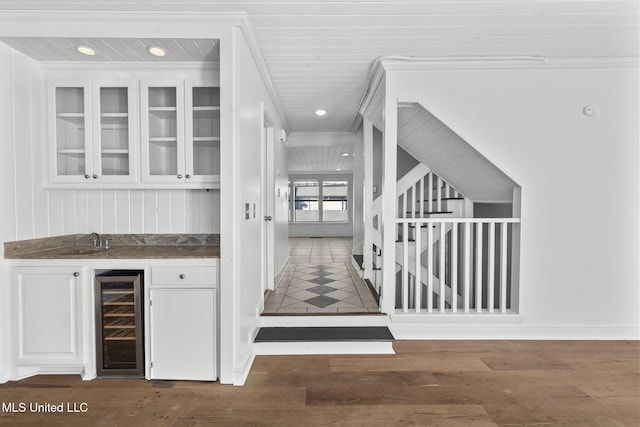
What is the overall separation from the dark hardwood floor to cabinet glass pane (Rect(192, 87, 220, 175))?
1611 mm

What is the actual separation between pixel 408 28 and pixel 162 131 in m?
2.02

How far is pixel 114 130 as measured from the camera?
2533 millimetres

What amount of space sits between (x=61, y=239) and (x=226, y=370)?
5.66 ft

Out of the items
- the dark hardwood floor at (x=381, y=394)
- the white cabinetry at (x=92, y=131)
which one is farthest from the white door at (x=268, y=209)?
the white cabinetry at (x=92, y=131)

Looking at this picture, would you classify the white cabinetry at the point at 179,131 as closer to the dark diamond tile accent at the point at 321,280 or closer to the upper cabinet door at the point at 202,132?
the upper cabinet door at the point at 202,132

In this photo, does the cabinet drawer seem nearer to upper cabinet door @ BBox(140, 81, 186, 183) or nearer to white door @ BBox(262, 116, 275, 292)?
upper cabinet door @ BBox(140, 81, 186, 183)

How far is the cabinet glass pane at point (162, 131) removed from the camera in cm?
246

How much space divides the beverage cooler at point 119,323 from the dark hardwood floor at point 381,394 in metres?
0.10

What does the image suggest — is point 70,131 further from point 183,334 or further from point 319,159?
point 319,159

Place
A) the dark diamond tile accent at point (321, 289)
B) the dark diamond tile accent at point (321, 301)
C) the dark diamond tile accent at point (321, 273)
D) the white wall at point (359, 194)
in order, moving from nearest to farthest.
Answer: the dark diamond tile accent at point (321, 301) → the dark diamond tile accent at point (321, 289) → the dark diamond tile accent at point (321, 273) → the white wall at point (359, 194)

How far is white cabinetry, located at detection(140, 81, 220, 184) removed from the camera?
242 cm

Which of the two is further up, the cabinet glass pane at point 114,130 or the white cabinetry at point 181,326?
the cabinet glass pane at point 114,130

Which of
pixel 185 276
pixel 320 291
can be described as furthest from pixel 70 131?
pixel 320 291

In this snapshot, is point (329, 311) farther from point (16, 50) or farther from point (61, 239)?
point (16, 50)
